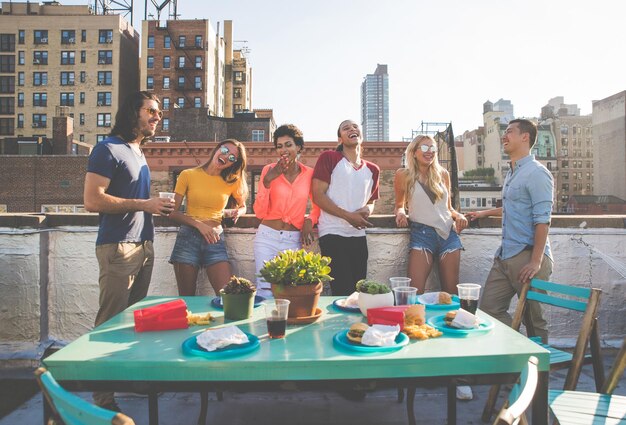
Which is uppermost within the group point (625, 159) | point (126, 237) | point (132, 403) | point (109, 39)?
point (109, 39)

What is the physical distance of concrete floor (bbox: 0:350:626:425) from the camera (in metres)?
2.98

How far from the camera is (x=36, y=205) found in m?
37.1

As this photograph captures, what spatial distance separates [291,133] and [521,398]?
2581 millimetres

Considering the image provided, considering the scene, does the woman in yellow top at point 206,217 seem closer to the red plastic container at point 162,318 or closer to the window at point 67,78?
the red plastic container at point 162,318

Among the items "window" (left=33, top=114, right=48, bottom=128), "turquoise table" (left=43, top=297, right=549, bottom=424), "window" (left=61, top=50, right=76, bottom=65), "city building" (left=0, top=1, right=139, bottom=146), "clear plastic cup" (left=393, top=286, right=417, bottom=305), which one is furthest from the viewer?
"window" (left=61, top=50, right=76, bottom=65)

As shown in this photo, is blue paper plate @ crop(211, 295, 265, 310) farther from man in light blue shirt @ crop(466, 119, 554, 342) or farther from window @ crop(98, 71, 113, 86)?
window @ crop(98, 71, 113, 86)

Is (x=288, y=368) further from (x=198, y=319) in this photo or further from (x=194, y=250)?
(x=194, y=250)

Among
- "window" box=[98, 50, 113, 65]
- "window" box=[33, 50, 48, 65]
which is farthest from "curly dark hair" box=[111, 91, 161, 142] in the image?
"window" box=[33, 50, 48, 65]

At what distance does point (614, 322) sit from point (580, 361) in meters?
2.28

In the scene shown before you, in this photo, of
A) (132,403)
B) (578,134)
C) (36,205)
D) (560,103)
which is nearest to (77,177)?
(36,205)

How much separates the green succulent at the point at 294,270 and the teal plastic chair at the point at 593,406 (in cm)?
120

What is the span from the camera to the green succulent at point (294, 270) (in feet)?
7.10

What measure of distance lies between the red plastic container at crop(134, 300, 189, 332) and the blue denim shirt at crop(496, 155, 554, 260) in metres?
2.29

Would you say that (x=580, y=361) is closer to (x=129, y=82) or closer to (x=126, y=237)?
(x=126, y=237)
